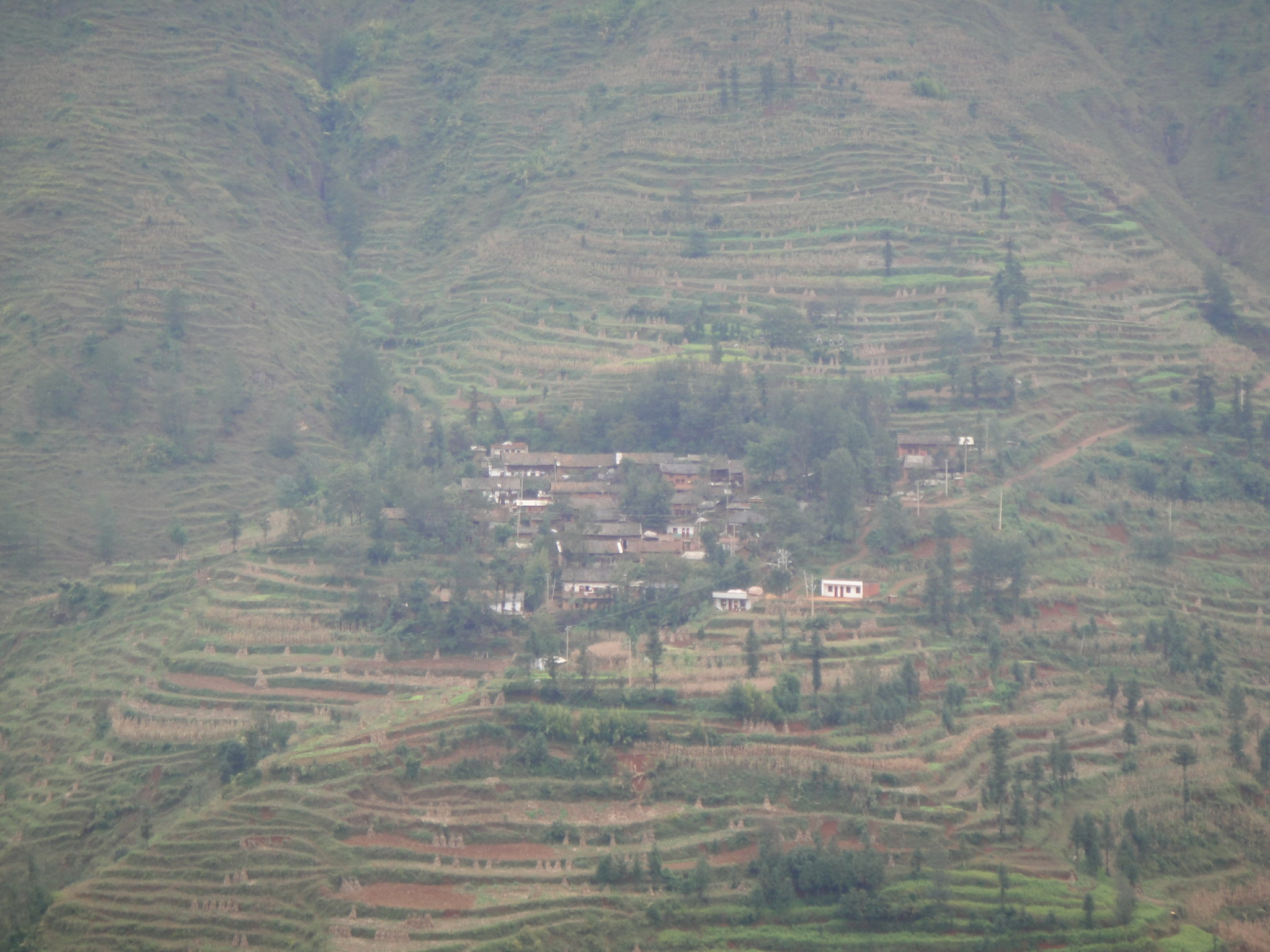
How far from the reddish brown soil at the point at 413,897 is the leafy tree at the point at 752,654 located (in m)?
9.69

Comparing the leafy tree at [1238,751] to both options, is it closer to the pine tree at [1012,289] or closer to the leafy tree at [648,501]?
the leafy tree at [648,501]

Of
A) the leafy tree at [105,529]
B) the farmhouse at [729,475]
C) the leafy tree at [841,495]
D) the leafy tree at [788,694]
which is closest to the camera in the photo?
the leafy tree at [788,694]

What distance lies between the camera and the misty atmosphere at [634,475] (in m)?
34.1

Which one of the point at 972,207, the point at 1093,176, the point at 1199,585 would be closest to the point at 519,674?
the point at 1199,585

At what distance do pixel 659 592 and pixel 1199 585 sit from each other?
51.7ft

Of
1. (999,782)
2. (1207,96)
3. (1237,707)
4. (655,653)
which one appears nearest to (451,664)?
(655,653)

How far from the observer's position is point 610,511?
4838cm

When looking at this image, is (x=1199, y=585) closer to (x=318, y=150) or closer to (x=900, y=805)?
(x=900, y=805)

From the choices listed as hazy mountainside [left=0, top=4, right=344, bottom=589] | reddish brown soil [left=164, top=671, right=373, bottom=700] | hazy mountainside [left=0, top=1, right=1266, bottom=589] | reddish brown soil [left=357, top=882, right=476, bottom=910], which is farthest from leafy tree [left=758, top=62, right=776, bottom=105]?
reddish brown soil [left=357, top=882, right=476, bottom=910]

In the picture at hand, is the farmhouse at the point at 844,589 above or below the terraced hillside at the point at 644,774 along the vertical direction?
above

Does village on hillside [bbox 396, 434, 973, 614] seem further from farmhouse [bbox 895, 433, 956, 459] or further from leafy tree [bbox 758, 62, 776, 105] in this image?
leafy tree [bbox 758, 62, 776, 105]

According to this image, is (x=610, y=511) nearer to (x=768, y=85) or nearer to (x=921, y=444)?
(x=921, y=444)

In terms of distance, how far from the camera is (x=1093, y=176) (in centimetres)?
6569

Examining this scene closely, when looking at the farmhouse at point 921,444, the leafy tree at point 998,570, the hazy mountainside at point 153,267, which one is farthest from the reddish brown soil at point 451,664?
the farmhouse at point 921,444
